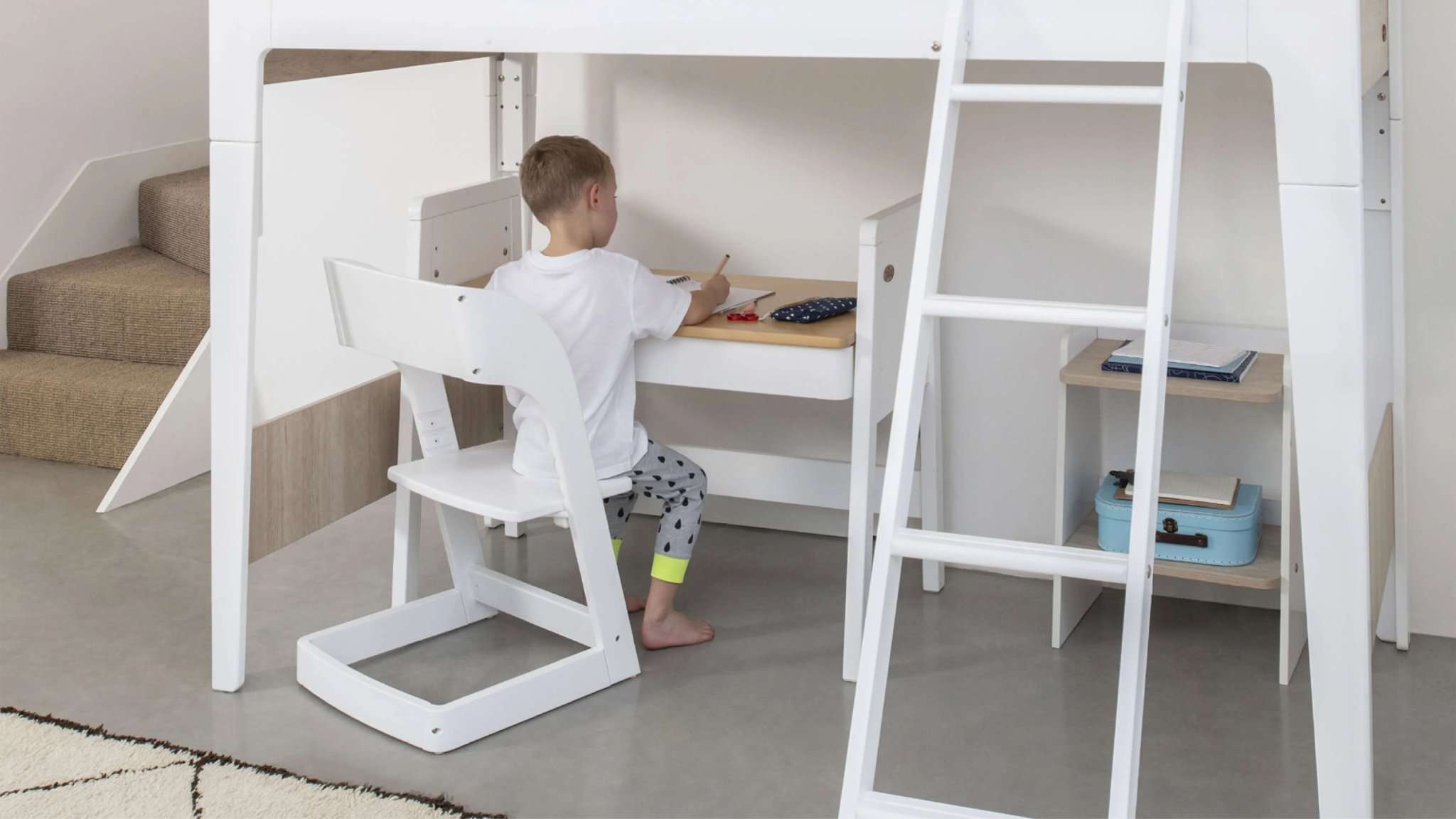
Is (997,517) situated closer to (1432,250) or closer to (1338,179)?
(1432,250)

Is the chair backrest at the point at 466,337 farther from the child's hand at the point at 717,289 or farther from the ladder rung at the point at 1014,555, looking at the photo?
the ladder rung at the point at 1014,555

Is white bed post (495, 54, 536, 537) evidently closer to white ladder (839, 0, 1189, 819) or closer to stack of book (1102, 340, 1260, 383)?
stack of book (1102, 340, 1260, 383)

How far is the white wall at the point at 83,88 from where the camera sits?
4.07 m

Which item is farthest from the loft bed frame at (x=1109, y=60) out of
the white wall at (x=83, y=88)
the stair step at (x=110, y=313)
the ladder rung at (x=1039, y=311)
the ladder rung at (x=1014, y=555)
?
the white wall at (x=83, y=88)

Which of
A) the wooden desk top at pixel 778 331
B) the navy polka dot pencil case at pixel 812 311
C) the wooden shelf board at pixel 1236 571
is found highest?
the navy polka dot pencil case at pixel 812 311

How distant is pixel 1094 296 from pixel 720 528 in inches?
40.5

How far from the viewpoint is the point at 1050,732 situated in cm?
237

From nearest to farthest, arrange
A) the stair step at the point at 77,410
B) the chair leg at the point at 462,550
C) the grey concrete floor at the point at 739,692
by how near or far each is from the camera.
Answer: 1. the grey concrete floor at the point at 739,692
2. the chair leg at the point at 462,550
3. the stair step at the point at 77,410

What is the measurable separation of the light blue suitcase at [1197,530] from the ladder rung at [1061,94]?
0.97 metres

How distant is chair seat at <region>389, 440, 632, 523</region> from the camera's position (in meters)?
2.33

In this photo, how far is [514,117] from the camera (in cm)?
321

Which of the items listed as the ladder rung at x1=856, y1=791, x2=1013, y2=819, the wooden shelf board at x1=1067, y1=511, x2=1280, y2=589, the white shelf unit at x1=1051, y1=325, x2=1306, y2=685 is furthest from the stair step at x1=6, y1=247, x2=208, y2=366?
the ladder rung at x1=856, y1=791, x2=1013, y2=819

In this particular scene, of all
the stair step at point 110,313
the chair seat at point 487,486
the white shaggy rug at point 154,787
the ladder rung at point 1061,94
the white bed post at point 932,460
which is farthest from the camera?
the stair step at point 110,313

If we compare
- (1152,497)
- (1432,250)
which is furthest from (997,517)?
(1152,497)
